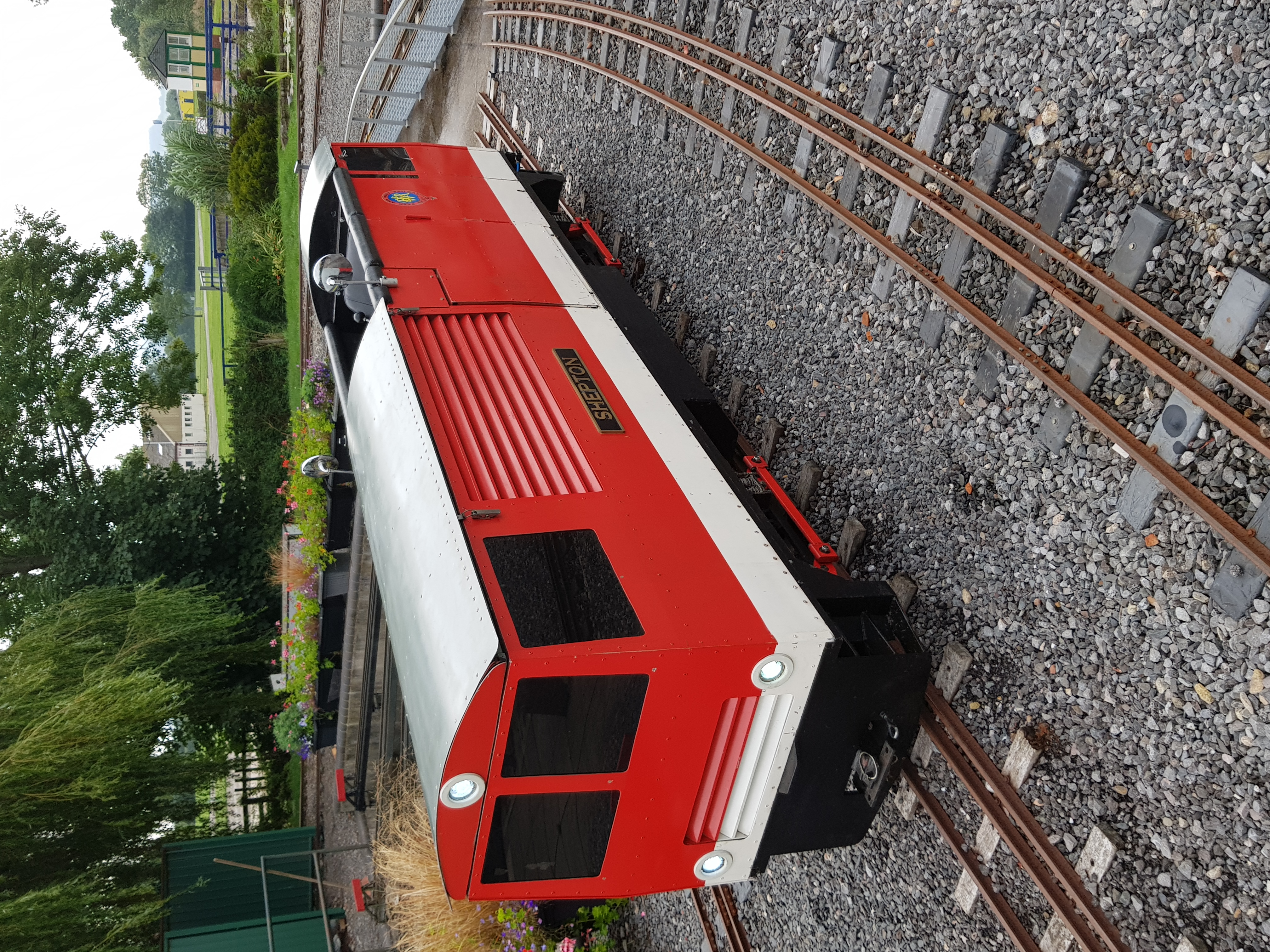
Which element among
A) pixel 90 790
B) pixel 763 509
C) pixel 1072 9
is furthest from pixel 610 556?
pixel 90 790

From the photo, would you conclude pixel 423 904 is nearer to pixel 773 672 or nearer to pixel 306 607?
pixel 306 607

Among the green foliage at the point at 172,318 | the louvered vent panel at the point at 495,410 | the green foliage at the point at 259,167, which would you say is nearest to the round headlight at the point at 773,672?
the louvered vent panel at the point at 495,410

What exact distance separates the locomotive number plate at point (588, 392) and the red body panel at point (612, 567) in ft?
0.13

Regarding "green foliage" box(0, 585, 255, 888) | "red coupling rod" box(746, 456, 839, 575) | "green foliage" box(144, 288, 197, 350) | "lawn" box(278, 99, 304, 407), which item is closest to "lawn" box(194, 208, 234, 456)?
"green foliage" box(144, 288, 197, 350)

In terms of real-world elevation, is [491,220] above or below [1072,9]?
below

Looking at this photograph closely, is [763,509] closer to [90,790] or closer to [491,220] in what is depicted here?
[491,220]

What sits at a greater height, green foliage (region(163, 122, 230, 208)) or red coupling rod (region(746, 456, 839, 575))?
red coupling rod (region(746, 456, 839, 575))

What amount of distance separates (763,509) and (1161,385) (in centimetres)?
244

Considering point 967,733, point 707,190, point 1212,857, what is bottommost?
point 967,733

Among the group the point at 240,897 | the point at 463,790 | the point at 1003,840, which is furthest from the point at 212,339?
the point at 1003,840

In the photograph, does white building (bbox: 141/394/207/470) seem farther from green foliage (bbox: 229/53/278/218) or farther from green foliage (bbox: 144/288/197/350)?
green foliage (bbox: 229/53/278/218)

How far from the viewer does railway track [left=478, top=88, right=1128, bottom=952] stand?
373 cm

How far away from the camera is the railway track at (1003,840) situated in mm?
3732

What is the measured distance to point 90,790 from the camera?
872 cm
